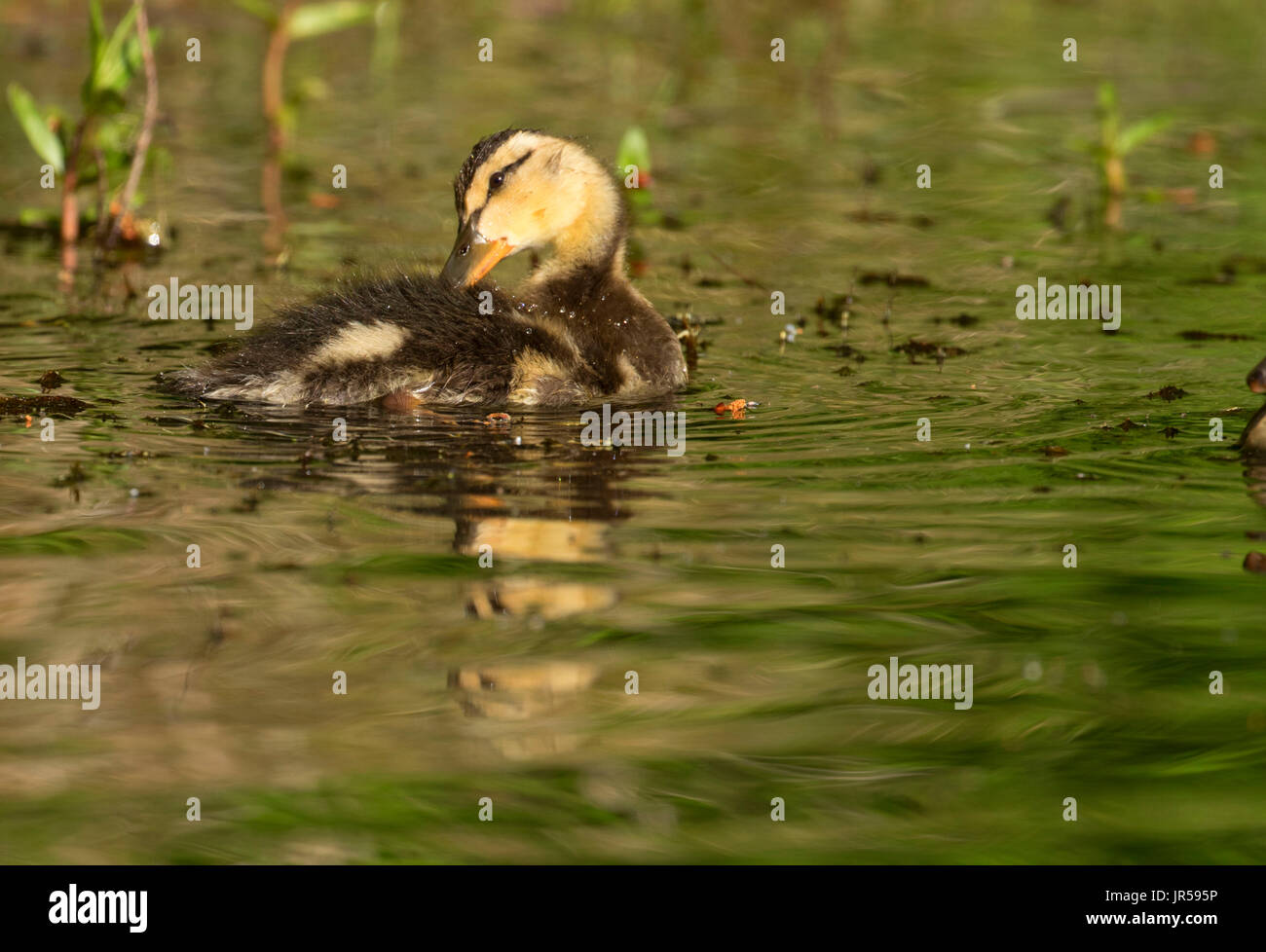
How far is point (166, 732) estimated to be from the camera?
3883 mm

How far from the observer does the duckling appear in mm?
6371

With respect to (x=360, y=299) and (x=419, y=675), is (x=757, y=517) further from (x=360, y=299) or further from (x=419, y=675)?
(x=360, y=299)

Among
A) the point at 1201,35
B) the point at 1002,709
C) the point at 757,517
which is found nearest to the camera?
the point at 1002,709

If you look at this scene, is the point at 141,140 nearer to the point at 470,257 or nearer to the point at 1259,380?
the point at 470,257

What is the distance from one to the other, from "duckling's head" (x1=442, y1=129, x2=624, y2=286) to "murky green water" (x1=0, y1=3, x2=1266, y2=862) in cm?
70

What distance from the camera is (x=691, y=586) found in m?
4.73

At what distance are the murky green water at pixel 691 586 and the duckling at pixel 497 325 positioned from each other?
15 centimetres

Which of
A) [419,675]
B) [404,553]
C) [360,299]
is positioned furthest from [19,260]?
[419,675]

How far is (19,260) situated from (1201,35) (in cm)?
1183

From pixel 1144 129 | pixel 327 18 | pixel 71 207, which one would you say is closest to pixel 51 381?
pixel 71 207

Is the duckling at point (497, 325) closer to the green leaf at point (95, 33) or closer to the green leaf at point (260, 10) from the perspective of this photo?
the green leaf at point (95, 33)

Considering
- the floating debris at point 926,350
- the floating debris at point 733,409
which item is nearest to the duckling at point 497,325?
the floating debris at point 733,409

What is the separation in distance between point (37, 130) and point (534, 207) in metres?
3.07

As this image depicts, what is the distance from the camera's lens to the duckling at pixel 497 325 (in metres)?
6.37
